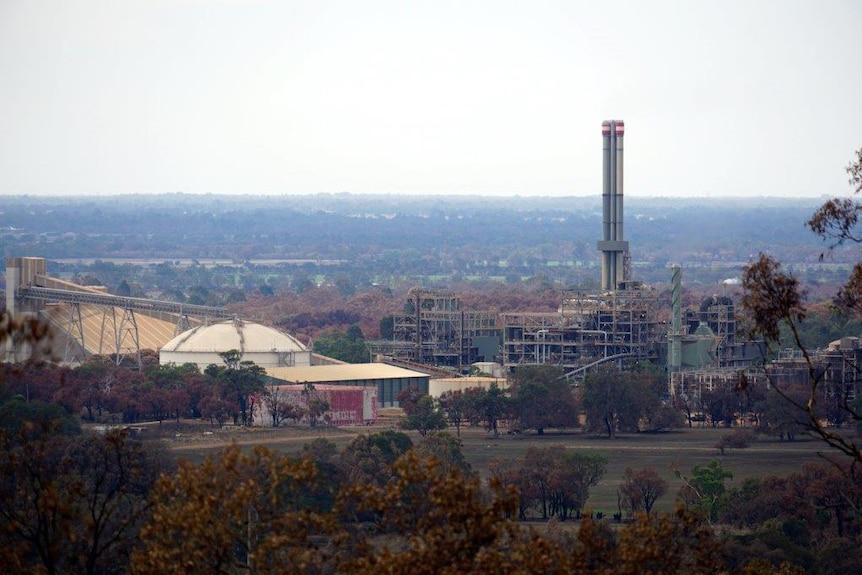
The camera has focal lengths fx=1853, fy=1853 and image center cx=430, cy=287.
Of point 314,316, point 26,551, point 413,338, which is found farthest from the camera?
point 314,316

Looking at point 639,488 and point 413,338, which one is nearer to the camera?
point 639,488

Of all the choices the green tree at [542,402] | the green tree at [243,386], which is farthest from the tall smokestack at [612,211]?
the green tree at [243,386]

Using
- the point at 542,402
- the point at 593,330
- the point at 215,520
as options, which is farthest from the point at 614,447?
the point at 215,520

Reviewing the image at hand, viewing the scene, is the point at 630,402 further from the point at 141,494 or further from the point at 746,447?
the point at 141,494

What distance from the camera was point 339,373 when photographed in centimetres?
8756

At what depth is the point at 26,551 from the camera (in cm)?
2328

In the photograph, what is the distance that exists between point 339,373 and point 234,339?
245 inches

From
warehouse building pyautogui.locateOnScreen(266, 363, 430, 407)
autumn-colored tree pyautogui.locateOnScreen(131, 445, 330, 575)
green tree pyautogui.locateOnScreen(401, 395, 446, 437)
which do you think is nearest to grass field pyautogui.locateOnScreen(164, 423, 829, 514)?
green tree pyautogui.locateOnScreen(401, 395, 446, 437)

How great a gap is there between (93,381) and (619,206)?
1340 inches

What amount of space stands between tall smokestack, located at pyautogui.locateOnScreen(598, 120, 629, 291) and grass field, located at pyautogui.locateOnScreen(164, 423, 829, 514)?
859 inches

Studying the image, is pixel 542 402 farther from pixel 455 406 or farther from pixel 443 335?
pixel 443 335

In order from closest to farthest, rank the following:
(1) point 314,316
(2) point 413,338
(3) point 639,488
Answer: (3) point 639,488
(2) point 413,338
(1) point 314,316

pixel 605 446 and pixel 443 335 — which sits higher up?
pixel 443 335

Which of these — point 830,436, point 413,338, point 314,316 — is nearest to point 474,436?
point 413,338
